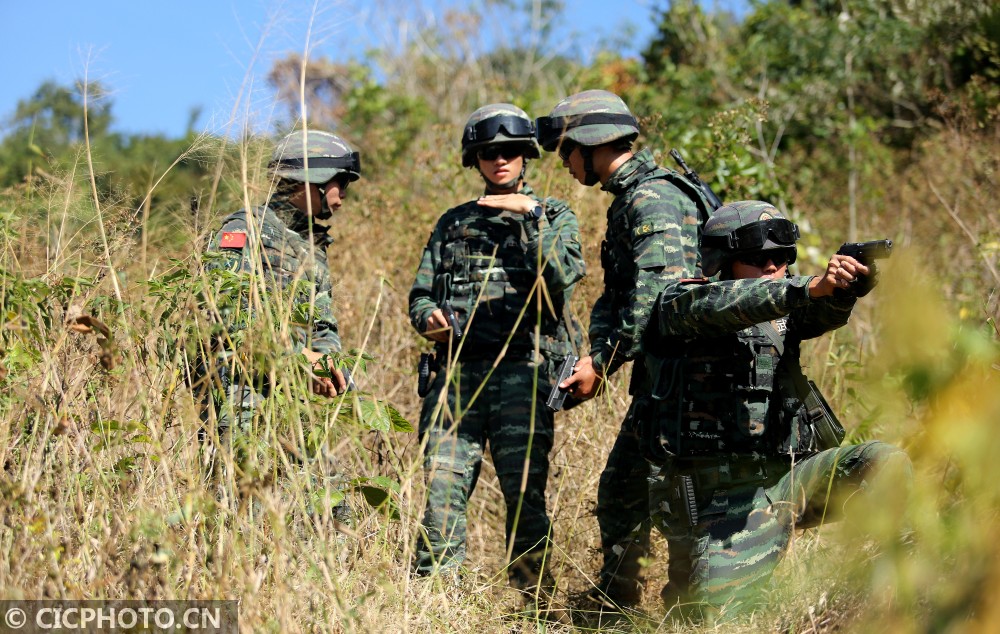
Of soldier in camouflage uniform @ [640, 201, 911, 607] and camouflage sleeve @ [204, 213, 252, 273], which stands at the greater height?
camouflage sleeve @ [204, 213, 252, 273]

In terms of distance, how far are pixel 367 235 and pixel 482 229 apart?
2389mm

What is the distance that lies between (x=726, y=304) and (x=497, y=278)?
1246mm

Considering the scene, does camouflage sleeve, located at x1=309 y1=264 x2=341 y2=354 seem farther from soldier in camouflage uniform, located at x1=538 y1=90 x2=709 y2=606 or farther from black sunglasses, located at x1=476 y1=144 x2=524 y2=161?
soldier in camouflage uniform, located at x1=538 y1=90 x2=709 y2=606

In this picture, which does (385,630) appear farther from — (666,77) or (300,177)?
(666,77)

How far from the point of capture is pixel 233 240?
3475 mm

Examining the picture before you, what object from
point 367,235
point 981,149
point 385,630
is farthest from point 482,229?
point 981,149

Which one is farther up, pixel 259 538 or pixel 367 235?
pixel 367 235

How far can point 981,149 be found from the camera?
273 inches

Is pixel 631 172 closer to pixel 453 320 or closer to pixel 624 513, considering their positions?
pixel 453 320

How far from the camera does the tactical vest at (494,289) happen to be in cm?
388

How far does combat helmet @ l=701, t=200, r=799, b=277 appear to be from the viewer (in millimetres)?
3088

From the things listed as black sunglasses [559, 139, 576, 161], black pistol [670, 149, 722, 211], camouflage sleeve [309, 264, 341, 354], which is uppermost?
black sunglasses [559, 139, 576, 161]

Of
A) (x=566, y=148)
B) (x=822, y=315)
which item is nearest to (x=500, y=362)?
(x=566, y=148)

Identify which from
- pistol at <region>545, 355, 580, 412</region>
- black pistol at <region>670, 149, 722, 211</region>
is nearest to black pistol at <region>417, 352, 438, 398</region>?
pistol at <region>545, 355, 580, 412</region>
